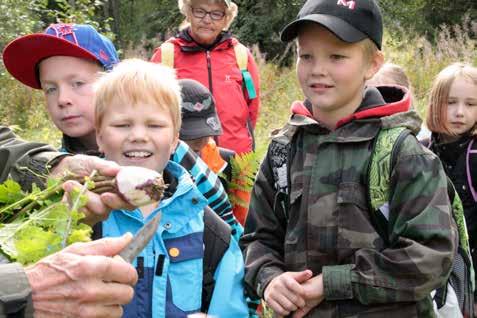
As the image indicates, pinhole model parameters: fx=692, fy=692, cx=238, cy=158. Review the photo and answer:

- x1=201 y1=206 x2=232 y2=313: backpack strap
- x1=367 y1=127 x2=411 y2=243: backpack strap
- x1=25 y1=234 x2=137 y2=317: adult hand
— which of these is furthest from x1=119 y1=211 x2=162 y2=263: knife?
x1=367 y1=127 x2=411 y2=243: backpack strap

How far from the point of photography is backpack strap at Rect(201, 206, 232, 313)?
2.72 m

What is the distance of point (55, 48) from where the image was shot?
2982 mm

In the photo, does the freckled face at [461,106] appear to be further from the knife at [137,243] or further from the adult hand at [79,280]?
the adult hand at [79,280]

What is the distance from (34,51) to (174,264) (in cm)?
116

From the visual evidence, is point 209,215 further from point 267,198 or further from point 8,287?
point 8,287

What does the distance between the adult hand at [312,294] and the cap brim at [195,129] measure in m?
1.81

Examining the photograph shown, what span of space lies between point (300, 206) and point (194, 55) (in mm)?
3220

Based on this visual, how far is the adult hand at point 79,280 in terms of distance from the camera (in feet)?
6.24

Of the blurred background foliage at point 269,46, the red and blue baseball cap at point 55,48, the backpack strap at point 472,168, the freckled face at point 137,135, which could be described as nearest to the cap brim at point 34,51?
the red and blue baseball cap at point 55,48

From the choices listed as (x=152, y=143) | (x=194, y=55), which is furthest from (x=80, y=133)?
(x=194, y=55)

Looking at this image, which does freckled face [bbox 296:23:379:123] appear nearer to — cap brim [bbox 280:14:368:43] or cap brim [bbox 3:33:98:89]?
cap brim [bbox 280:14:368:43]

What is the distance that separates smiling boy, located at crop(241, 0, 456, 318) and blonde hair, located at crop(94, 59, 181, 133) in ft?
1.71

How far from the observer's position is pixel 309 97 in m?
2.97

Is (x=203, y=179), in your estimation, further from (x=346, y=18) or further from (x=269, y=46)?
(x=269, y=46)
